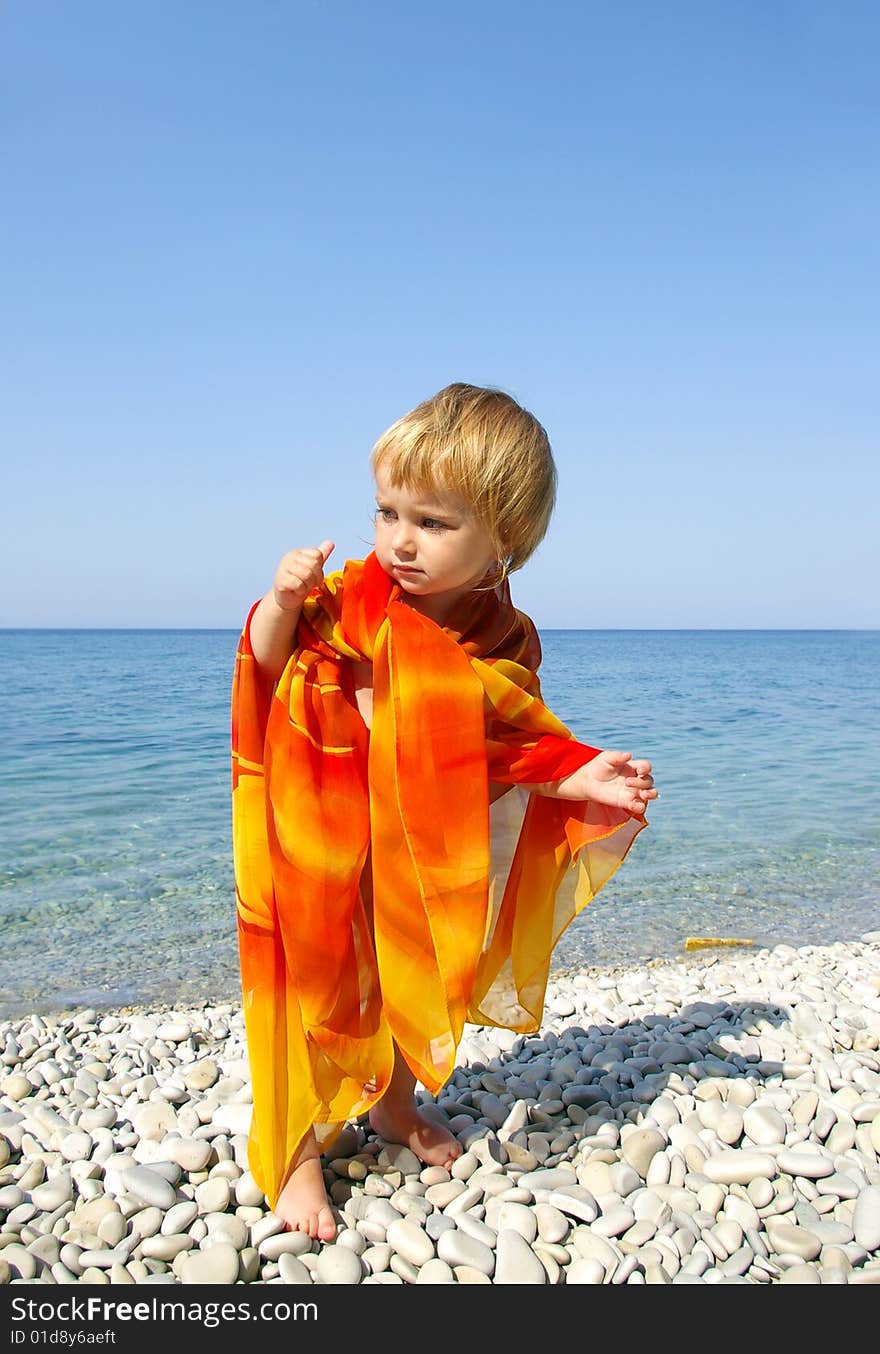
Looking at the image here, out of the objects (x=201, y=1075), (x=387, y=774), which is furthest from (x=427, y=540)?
(x=201, y=1075)

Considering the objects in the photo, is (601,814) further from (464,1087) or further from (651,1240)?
(464,1087)

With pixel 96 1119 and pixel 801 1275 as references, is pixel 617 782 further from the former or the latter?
pixel 96 1119

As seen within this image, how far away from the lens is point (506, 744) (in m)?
2.78

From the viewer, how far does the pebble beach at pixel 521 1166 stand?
2412 mm

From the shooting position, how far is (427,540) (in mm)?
2539

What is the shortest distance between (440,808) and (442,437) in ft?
3.11

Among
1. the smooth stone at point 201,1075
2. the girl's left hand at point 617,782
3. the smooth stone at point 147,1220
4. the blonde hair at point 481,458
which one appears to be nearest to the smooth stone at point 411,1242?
the smooth stone at point 147,1220

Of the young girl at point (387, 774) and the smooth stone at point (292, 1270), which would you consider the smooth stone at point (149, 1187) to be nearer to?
the young girl at point (387, 774)

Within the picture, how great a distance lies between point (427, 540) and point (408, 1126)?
5.81 ft

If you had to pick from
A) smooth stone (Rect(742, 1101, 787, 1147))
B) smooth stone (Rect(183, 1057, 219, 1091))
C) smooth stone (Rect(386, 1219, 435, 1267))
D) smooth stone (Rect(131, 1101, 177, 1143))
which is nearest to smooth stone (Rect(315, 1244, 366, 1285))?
smooth stone (Rect(386, 1219, 435, 1267))

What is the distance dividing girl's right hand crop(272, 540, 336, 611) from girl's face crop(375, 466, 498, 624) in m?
0.17

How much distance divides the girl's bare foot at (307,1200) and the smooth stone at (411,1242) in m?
0.16

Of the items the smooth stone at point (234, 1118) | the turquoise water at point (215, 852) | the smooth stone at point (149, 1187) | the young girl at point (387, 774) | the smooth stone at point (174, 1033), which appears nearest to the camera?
the young girl at point (387, 774)

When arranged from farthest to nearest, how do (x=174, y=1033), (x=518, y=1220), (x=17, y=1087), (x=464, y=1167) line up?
(x=174, y=1033) → (x=17, y=1087) → (x=464, y=1167) → (x=518, y=1220)
